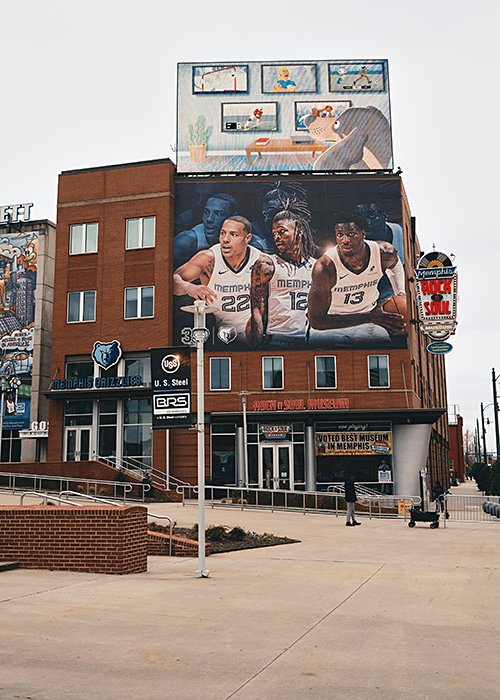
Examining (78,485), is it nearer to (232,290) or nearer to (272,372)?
(272,372)

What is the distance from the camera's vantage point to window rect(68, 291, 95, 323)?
47500 millimetres

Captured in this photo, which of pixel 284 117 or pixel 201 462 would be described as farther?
pixel 284 117

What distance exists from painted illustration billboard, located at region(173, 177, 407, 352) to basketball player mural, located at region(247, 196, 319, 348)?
0.19ft

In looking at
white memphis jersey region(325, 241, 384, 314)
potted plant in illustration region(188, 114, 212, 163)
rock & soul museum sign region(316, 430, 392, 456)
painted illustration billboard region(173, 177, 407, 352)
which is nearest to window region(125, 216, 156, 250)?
painted illustration billboard region(173, 177, 407, 352)

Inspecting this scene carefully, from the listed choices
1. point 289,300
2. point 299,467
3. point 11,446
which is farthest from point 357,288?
point 11,446

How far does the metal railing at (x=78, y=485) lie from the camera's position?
37.3 m

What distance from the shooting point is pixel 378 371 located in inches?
1732

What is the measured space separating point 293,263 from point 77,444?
1646cm

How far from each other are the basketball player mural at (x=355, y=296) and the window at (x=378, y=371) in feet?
3.33

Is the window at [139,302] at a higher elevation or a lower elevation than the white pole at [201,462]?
higher

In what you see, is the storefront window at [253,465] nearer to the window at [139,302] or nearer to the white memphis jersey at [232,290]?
the white memphis jersey at [232,290]

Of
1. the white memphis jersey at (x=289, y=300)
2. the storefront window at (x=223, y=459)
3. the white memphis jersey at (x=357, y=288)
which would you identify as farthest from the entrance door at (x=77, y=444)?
the white memphis jersey at (x=357, y=288)

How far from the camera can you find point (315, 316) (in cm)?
4472

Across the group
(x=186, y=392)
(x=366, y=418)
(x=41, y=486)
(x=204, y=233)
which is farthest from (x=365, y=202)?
(x=186, y=392)
